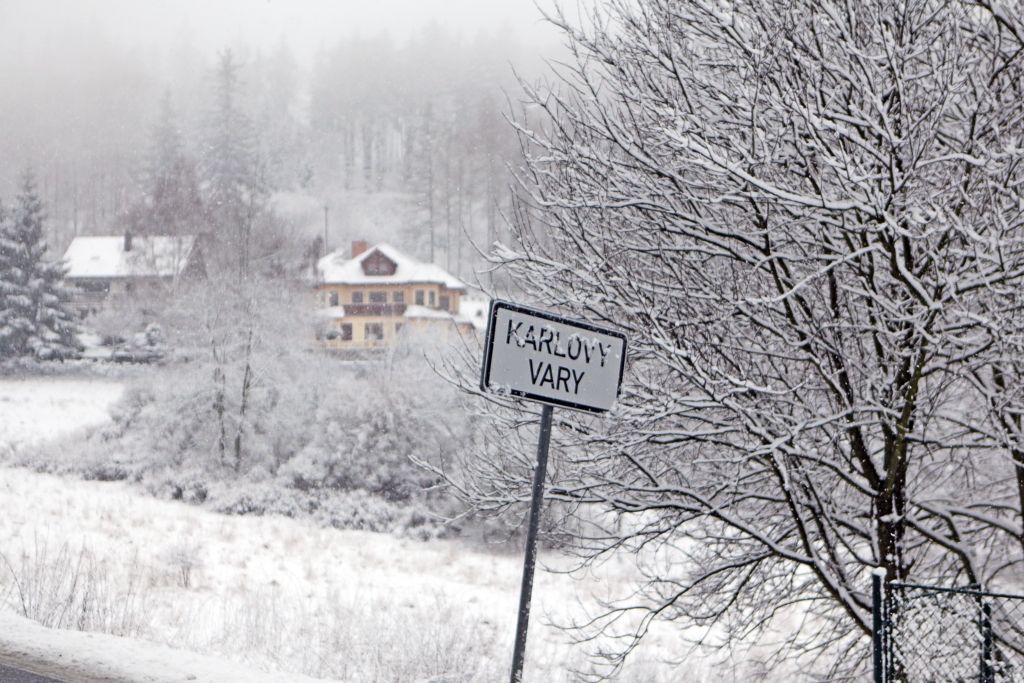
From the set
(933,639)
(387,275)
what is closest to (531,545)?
(933,639)

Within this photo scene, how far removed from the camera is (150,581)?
580 inches

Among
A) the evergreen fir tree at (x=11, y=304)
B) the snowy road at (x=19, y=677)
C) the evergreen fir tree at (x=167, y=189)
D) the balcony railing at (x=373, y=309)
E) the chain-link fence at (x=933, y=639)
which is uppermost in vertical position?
the evergreen fir tree at (x=167, y=189)

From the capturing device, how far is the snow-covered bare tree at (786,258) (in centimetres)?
536

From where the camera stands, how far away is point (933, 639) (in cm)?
458

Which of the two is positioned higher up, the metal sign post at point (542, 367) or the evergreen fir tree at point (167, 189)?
the evergreen fir tree at point (167, 189)

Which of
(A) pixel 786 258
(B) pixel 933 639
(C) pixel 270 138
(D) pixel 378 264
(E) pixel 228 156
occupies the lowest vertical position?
(B) pixel 933 639

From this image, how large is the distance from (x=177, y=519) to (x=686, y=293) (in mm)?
20653

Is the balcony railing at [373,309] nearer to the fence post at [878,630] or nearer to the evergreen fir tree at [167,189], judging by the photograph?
the evergreen fir tree at [167,189]

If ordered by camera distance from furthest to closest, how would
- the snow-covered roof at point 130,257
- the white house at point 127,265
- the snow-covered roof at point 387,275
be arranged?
the snow-covered roof at point 387,275, the snow-covered roof at point 130,257, the white house at point 127,265

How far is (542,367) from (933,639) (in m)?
2.65

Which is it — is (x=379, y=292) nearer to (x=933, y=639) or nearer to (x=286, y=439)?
(x=286, y=439)

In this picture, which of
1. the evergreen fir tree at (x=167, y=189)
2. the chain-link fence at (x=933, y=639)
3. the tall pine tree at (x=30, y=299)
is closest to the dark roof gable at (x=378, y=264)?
the evergreen fir tree at (x=167, y=189)

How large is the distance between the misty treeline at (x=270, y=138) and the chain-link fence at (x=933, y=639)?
4377cm

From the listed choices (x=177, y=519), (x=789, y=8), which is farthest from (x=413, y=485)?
(x=789, y=8)
